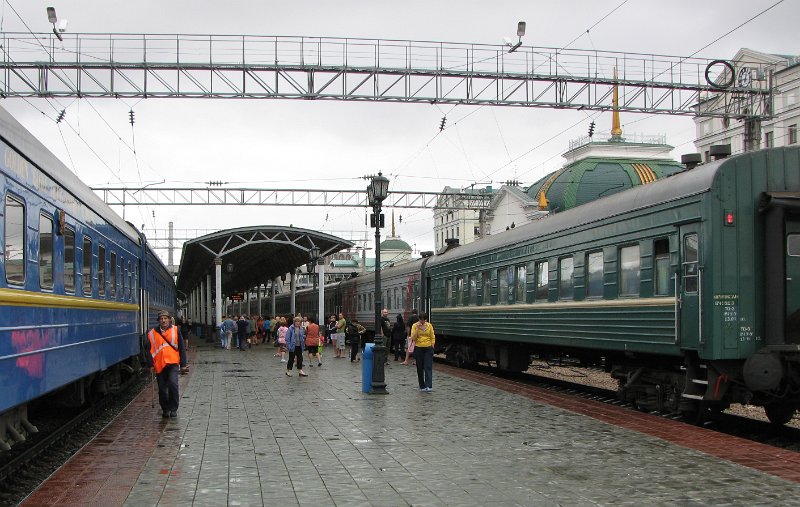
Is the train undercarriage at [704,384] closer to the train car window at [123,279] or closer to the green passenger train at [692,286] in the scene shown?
the green passenger train at [692,286]

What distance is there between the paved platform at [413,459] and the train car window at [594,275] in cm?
199

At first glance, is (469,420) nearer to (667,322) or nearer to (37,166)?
(667,322)

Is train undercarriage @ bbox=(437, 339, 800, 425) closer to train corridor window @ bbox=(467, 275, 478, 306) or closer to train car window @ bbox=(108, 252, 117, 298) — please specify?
train corridor window @ bbox=(467, 275, 478, 306)

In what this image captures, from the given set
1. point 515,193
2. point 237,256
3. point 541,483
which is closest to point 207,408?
point 541,483

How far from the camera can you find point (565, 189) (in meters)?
69.7

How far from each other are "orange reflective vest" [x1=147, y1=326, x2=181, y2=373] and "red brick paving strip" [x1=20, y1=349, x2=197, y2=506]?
860 mm

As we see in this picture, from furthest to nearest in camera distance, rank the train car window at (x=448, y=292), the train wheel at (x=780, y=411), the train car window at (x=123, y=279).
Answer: the train car window at (x=448, y=292) < the train car window at (x=123, y=279) < the train wheel at (x=780, y=411)

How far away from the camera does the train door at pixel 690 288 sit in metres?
12.0

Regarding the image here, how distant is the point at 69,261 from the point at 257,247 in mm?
32983

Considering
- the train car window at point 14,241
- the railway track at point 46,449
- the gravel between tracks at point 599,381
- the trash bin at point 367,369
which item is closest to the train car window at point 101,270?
the railway track at point 46,449

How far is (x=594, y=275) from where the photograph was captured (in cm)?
1585

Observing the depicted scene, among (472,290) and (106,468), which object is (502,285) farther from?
(106,468)

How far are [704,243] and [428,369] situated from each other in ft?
23.2

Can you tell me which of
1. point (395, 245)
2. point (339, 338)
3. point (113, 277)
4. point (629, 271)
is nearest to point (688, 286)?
point (629, 271)
